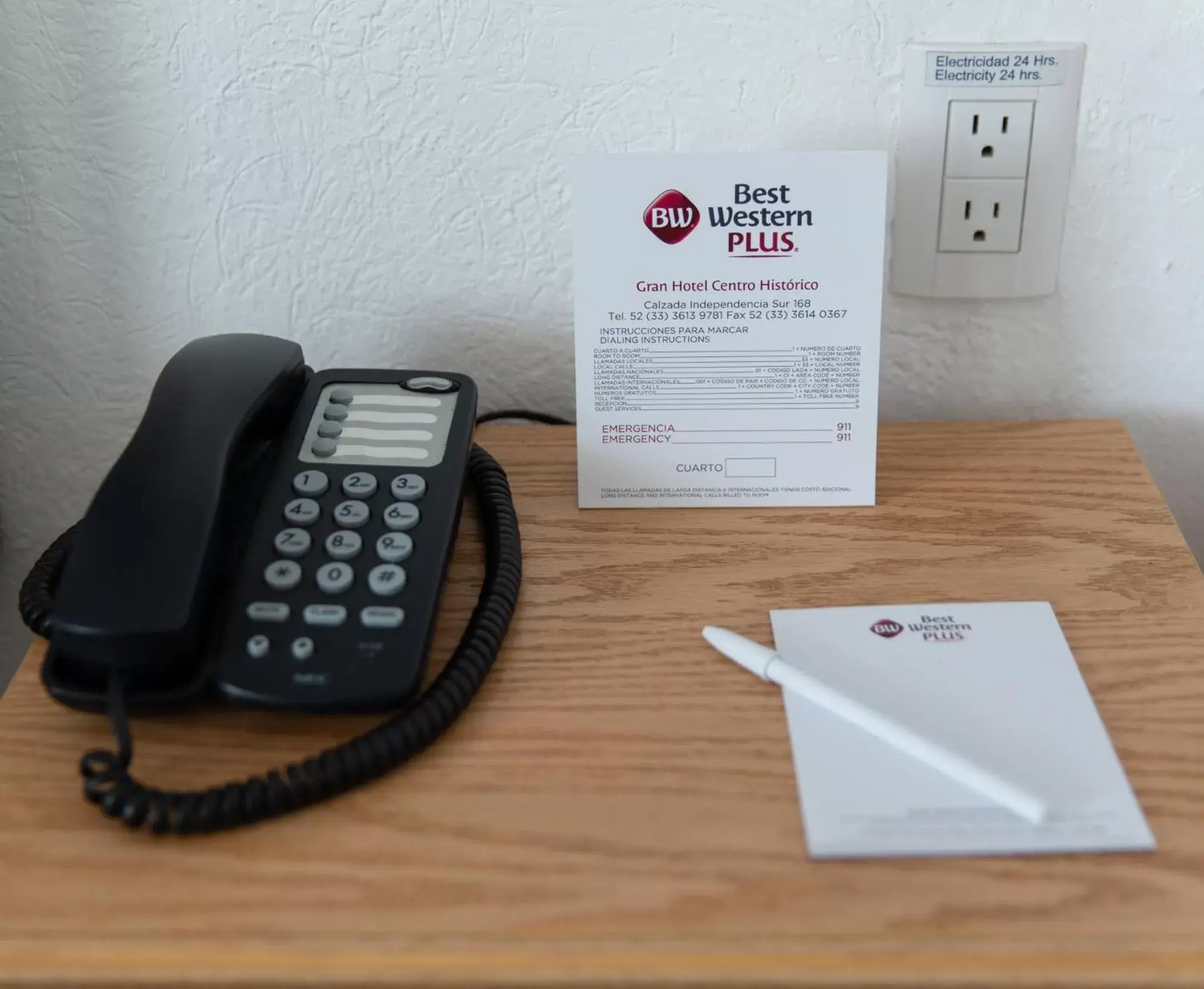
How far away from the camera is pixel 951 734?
18.5 inches

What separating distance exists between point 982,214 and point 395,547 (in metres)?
0.39

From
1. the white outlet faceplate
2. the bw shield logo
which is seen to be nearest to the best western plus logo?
the bw shield logo

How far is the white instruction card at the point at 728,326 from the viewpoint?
587 mm

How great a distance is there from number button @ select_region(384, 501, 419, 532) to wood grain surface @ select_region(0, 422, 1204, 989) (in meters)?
0.05

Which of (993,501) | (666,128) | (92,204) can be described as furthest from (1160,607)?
(92,204)

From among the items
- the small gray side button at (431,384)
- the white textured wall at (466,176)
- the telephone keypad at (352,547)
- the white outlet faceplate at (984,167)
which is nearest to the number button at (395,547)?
the telephone keypad at (352,547)

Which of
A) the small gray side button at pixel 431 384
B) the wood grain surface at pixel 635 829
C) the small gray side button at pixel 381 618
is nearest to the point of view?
the wood grain surface at pixel 635 829

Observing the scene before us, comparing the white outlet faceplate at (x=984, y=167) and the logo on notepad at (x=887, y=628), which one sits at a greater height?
the white outlet faceplate at (x=984, y=167)

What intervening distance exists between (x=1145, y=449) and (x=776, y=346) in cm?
30

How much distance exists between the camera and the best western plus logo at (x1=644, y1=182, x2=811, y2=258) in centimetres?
59

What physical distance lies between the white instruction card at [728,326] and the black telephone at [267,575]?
0.08 m

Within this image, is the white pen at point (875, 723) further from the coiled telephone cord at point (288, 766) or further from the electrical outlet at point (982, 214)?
the electrical outlet at point (982, 214)

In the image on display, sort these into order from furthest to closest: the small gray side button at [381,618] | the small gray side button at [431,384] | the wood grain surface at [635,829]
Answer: the small gray side button at [431,384]
the small gray side button at [381,618]
the wood grain surface at [635,829]

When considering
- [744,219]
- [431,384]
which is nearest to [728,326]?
[744,219]
